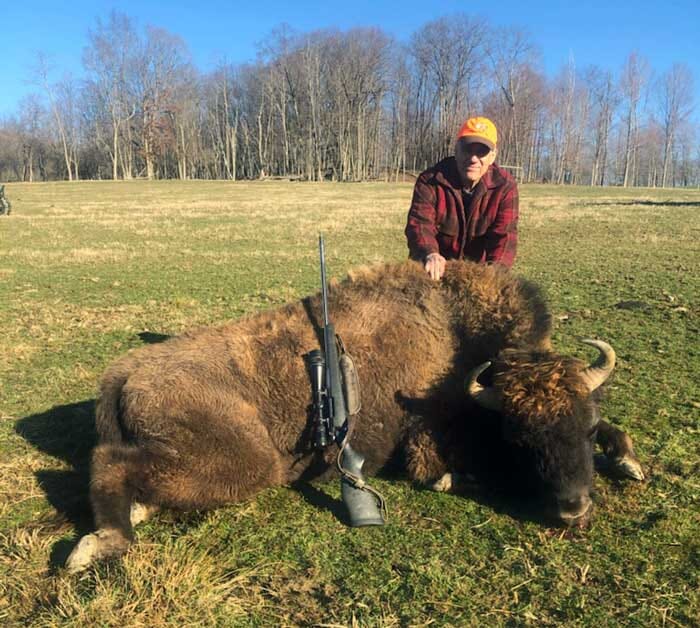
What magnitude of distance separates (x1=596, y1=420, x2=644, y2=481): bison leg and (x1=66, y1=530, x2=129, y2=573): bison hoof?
307cm

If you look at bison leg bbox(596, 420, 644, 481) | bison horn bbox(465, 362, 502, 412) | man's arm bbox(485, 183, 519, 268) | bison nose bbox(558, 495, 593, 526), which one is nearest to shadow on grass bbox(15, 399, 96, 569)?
bison horn bbox(465, 362, 502, 412)

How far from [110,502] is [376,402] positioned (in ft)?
5.87

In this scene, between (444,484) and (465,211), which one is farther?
(465,211)

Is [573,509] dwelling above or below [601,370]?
below

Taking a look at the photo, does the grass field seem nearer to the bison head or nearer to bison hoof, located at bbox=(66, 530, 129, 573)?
bison hoof, located at bbox=(66, 530, 129, 573)

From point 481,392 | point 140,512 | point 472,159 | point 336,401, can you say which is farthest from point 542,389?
point 140,512

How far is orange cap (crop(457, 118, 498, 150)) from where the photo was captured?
487 cm

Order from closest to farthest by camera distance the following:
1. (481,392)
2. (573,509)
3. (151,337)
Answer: (573,509) < (481,392) < (151,337)

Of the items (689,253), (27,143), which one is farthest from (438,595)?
A: (27,143)

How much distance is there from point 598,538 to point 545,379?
92 cm

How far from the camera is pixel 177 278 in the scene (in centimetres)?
1218

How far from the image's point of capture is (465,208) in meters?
5.39

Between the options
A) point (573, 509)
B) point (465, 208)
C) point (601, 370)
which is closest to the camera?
point (573, 509)

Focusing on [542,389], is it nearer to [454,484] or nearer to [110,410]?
[454,484]
